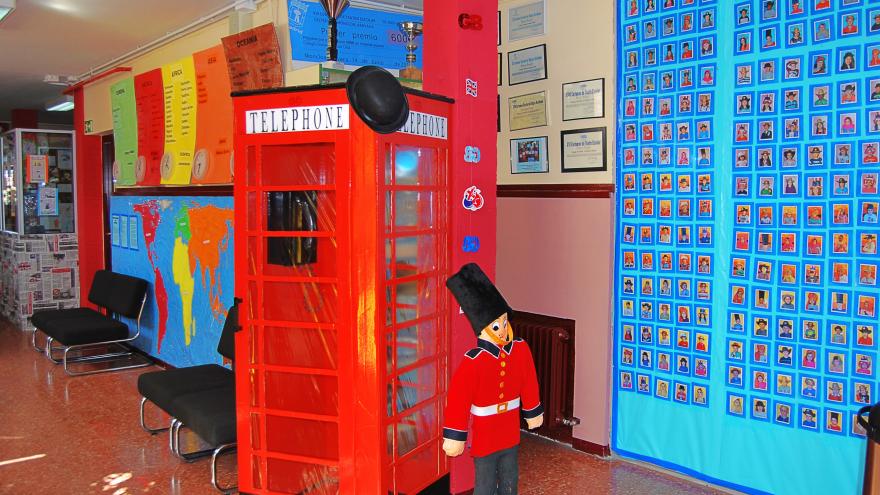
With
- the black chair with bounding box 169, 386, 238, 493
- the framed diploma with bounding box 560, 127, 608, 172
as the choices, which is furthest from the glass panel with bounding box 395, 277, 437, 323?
the framed diploma with bounding box 560, 127, 608, 172

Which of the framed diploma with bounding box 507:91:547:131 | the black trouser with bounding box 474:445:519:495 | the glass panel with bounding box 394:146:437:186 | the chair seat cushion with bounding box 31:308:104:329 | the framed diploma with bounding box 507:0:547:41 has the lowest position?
the black trouser with bounding box 474:445:519:495

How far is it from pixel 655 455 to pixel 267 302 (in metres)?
2.20

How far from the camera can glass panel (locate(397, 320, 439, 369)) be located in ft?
10.1

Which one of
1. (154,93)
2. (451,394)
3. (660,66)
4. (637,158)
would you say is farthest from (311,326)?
(154,93)

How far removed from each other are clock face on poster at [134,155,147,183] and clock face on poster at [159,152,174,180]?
1.32 ft

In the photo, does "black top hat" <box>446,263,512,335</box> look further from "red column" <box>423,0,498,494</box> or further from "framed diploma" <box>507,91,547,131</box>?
"framed diploma" <box>507,91,547,131</box>

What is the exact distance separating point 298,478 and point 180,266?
2989 mm

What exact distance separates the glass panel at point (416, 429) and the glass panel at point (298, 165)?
1137 millimetres

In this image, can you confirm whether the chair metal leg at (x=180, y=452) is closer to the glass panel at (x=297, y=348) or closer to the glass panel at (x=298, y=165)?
the glass panel at (x=297, y=348)

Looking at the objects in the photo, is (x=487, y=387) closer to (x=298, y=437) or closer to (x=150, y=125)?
(x=298, y=437)

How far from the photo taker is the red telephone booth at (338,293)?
2.88m

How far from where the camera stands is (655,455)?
3.68m

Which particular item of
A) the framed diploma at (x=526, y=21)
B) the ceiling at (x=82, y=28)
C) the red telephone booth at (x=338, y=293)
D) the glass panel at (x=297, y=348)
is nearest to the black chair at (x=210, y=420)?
the red telephone booth at (x=338, y=293)

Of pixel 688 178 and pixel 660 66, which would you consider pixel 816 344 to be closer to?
pixel 688 178
